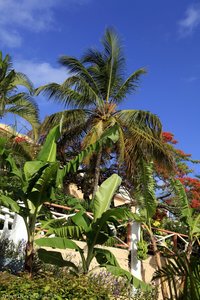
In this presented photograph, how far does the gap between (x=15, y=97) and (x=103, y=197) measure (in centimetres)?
719

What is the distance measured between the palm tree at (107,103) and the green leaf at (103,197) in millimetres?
5706

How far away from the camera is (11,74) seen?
12.9 m

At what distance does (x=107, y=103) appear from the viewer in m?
14.8

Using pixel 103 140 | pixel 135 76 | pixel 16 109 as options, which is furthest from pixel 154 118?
pixel 103 140

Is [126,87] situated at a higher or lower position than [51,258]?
higher

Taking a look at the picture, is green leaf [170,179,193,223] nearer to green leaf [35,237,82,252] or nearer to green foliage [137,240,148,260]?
green foliage [137,240,148,260]

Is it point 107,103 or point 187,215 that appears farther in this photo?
point 107,103

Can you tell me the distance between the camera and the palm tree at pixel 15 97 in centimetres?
1277

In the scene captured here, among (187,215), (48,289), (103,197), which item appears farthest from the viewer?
(187,215)

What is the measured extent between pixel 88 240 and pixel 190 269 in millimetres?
4291

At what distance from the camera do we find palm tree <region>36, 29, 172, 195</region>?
14109mm

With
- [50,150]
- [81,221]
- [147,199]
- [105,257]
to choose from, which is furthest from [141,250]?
[50,150]

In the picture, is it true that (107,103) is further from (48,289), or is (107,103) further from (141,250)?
(48,289)

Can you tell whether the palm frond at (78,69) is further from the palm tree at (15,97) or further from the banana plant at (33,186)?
the banana plant at (33,186)
